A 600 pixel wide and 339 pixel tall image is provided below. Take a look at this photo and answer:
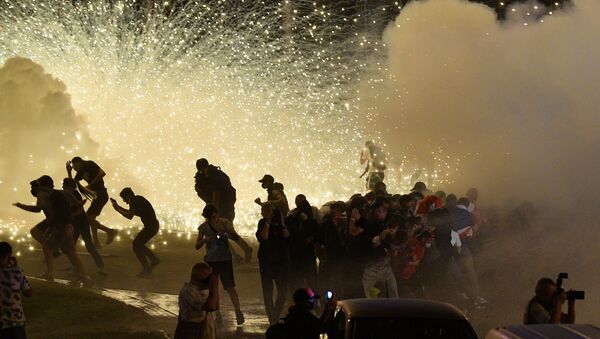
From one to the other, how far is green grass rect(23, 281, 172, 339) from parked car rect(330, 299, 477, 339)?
447cm

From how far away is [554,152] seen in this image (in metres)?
26.5

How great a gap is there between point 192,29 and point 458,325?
21546 millimetres

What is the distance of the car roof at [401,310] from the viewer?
9484 mm

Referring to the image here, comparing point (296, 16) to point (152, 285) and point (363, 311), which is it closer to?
point (152, 285)

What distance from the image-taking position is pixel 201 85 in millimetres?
30219

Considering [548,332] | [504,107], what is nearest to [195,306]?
[548,332]

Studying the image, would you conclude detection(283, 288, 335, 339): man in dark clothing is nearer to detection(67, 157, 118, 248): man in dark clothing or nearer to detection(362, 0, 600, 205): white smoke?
detection(67, 157, 118, 248): man in dark clothing

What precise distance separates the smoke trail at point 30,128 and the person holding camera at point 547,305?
15855 mm

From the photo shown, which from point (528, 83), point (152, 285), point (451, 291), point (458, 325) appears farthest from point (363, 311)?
point (528, 83)

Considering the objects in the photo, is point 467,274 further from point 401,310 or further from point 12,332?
point 12,332

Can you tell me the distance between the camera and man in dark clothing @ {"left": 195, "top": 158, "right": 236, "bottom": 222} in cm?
1862

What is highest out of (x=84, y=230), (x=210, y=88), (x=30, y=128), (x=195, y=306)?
(x=210, y=88)

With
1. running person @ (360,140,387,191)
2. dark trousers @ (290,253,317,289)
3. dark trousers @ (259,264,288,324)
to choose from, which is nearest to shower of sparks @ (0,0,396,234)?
running person @ (360,140,387,191)

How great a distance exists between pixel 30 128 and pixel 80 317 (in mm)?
10542
